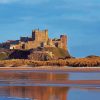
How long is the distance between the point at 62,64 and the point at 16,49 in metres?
29.8

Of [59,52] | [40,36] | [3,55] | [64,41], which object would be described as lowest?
[3,55]

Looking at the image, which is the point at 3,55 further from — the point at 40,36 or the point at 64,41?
the point at 64,41

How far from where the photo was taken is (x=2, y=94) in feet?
61.2

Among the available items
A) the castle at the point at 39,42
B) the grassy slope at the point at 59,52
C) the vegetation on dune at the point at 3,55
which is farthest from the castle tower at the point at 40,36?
the vegetation on dune at the point at 3,55

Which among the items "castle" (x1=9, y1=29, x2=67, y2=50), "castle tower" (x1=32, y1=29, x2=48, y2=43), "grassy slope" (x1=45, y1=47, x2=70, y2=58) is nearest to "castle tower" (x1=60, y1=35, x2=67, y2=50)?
"castle" (x1=9, y1=29, x2=67, y2=50)

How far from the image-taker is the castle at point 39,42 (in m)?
84.1

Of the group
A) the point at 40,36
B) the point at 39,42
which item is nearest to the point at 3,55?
the point at 39,42

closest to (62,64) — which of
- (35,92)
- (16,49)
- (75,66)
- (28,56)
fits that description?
(75,66)

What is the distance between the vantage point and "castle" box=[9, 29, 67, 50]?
84.1 meters

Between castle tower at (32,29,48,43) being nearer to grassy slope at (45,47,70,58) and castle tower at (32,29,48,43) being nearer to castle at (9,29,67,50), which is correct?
castle at (9,29,67,50)

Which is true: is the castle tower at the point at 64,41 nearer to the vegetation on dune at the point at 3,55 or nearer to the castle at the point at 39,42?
the castle at the point at 39,42

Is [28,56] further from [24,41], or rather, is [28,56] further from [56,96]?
[56,96]

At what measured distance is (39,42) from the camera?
84.9m

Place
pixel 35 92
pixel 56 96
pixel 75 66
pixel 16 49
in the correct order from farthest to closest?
pixel 16 49, pixel 75 66, pixel 35 92, pixel 56 96
